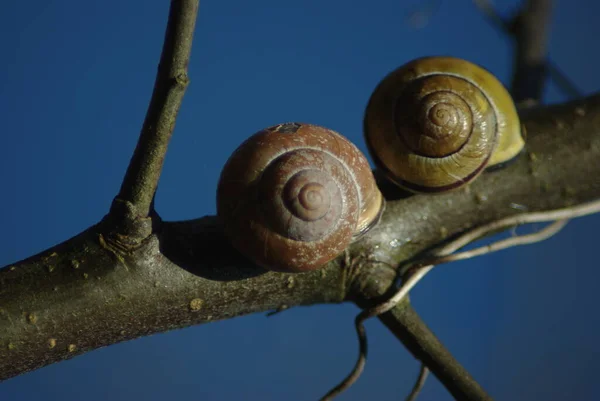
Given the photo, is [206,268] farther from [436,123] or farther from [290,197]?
[436,123]

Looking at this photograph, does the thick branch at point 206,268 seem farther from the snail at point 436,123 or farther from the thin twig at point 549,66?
the thin twig at point 549,66

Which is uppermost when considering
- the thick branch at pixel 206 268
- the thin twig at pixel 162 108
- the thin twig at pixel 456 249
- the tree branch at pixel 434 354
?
the thin twig at pixel 162 108

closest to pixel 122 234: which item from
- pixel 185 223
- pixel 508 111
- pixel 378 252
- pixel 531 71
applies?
pixel 185 223

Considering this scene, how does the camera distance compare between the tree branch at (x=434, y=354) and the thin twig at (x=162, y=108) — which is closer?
the thin twig at (x=162, y=108)

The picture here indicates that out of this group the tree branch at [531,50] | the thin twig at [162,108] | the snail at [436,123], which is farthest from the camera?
the tree branch at [531,50]

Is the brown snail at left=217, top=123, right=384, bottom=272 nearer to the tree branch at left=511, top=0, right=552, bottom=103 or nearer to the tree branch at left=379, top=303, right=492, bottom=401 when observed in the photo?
the tree branch at left=379, top=303, right=492, bottom=401

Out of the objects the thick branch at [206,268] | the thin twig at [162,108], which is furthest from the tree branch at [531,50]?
the thin twig at [162,108]
